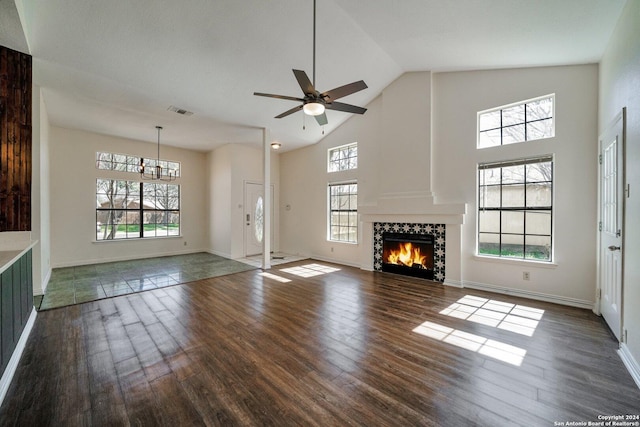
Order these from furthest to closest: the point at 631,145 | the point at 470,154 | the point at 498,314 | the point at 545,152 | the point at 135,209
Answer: the point at 135,209, the point at 470,154, the point at 545,152, the point at 498,314, the point at 631,145

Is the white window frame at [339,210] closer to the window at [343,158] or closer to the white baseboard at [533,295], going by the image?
the window at [343,158]

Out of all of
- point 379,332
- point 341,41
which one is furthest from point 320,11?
point 379,332

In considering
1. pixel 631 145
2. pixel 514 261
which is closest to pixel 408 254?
pixel 514 261

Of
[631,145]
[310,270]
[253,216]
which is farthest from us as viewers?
[253,216]

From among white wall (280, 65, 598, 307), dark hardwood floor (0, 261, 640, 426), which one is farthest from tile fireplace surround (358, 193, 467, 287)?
dark hardwood floor (0, 261, 640, 426)

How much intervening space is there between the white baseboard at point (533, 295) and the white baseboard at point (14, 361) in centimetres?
528

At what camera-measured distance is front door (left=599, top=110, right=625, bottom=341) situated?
2.48 m

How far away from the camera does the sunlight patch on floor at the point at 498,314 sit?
9.48ft

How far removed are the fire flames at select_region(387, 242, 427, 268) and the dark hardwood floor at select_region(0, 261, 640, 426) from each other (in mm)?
1274

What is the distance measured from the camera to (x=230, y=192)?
6.84 metres

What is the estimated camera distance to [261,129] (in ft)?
19.3

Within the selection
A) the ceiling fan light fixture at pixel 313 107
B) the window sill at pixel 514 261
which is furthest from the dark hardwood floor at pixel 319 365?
the ceiling fan light fixture at pixel 313 107

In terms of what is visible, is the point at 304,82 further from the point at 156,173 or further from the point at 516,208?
the point at 156,173

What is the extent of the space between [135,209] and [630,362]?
8732 millimetres
